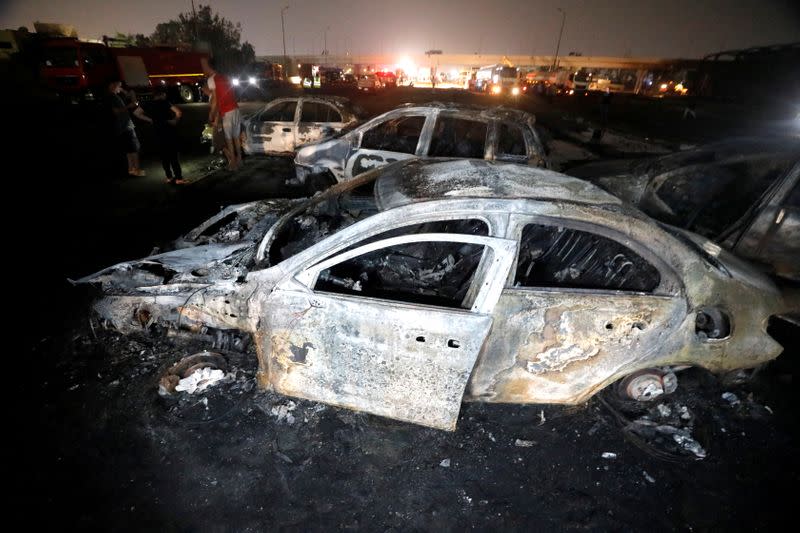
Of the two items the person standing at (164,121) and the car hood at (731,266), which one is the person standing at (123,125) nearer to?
the person standing at (164,121)

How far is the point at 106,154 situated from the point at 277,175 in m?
4.55

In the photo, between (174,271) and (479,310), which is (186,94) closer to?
(174,271)

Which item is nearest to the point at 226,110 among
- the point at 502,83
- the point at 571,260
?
the point at 571,260

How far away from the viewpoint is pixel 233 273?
2.62m

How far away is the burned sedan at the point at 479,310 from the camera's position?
7.23ft

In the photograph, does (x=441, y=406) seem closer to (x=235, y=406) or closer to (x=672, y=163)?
(x=235, y=406)

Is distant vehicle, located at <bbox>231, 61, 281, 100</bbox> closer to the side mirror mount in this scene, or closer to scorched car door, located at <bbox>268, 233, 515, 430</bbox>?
the side mirror mount

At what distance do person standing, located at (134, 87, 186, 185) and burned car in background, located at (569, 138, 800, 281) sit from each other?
7.14 metres

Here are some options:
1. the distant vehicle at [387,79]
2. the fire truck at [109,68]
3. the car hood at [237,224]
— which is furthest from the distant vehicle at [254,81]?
the car hood at [237,224]

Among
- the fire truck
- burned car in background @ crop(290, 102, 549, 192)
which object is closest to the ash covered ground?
burned car in background @ crop(290, 102, 549, 192)

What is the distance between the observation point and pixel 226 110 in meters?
7.74

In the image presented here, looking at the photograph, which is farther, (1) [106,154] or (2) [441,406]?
(1) [106,154]

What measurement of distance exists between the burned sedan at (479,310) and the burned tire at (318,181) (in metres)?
4.05

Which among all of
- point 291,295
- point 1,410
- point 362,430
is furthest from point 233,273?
point 1,410
